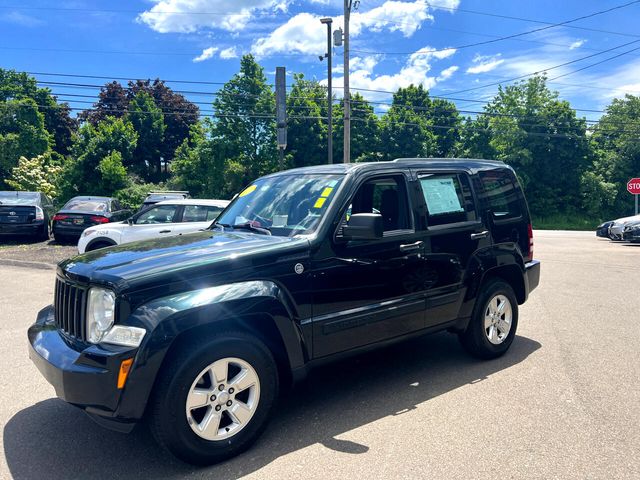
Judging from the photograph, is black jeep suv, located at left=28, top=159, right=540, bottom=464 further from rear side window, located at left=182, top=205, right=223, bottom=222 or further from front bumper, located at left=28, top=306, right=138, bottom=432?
rear side window, located at left=182, top=205, right=223, bottom=222

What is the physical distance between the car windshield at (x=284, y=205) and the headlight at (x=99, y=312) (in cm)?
134

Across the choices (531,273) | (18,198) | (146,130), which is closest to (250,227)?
(531,273)

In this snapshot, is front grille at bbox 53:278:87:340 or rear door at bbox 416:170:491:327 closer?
front grille at bbox 53:278:87:340

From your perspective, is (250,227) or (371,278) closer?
(371,278)

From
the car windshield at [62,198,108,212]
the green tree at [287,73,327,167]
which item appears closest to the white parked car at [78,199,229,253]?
the car windshield at [62,198,108,212]

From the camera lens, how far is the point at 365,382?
438 centimetres

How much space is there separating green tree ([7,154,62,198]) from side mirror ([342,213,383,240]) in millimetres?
35522

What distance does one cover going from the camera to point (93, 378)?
2691mm

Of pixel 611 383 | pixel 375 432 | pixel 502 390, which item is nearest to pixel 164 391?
pixel 375 432

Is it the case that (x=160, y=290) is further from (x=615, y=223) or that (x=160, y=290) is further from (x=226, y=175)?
(x=226, y=175)

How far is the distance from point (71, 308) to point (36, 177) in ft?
126

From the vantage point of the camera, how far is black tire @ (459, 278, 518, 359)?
15.6 ft

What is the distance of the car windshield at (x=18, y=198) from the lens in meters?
14.8

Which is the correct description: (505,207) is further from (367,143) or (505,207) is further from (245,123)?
(367,143)
